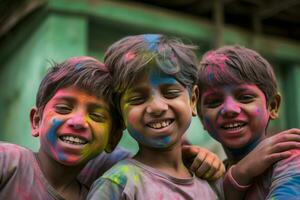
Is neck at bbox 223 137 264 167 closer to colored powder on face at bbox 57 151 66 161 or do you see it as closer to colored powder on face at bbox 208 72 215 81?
colored powder on face at bbox 208 72 215 81

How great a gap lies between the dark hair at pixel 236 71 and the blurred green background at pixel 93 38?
241 cm

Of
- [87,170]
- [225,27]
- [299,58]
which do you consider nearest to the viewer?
[87,170]

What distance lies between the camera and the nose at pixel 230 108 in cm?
188

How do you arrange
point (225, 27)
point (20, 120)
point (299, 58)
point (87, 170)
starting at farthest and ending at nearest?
point (299, 58) < point (225, 27) < point (20, 120) < point (87, 170)

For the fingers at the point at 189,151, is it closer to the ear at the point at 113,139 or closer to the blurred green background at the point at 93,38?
the ear at the point at 113,139

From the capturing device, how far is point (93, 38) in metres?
5.04

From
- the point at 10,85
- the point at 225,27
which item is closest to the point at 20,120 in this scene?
the point at 10,85

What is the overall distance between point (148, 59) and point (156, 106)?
0.16 metres

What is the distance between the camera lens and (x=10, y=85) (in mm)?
5562

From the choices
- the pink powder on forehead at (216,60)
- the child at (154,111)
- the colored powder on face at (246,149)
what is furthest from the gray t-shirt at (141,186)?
the pink powder on forehead at (216,60)

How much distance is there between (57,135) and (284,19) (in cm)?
452

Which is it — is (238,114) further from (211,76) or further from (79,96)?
(79,96)

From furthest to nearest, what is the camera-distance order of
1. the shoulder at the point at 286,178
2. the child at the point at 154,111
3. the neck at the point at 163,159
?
1. the neck at the point at 163,159
2. the child at the point at 154,111
3. the shoulder at the point at 286,178

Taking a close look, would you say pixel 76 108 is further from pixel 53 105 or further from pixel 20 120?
pixel 20 120
